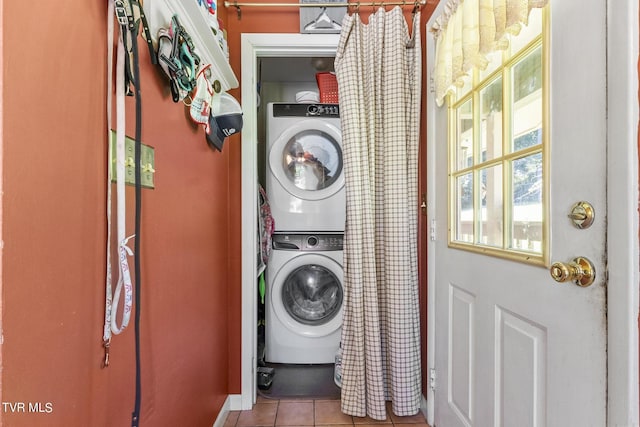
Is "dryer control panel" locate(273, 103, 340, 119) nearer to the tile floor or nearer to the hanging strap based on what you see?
the hanging strap

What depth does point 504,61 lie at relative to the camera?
0.94m

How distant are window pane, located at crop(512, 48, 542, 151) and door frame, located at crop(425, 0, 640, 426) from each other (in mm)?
207

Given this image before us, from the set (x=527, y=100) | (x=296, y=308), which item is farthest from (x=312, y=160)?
(x=527, y=100)

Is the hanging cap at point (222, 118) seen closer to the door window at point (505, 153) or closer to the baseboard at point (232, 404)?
the door window at point (505, 153)

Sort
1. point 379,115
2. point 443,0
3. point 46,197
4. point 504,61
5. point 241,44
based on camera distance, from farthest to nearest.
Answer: point 241,44 → point 379,115 → point 443,0 → point 504,61 → point 46,197

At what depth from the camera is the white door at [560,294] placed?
0.63m

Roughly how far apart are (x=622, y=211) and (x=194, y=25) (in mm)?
1317

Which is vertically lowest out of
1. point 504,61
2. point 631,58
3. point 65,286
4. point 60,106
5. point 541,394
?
point 541,394

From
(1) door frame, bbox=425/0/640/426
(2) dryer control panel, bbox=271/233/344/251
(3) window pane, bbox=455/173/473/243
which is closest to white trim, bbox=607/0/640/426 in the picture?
(1) door frame, bbox=425/0/640/426

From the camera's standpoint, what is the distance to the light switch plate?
682 mm

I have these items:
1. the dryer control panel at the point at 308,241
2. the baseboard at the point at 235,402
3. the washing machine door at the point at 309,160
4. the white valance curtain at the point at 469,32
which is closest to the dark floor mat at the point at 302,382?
the baseboard at the point at 235,402

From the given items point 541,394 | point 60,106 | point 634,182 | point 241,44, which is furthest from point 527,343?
point 241,44

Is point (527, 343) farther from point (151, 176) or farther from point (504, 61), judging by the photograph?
point (151, 176)

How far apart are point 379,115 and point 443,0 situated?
0.52 meters
